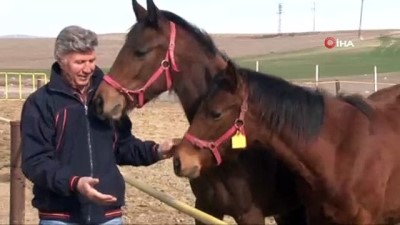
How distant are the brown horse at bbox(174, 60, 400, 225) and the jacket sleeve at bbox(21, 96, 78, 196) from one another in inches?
41.4

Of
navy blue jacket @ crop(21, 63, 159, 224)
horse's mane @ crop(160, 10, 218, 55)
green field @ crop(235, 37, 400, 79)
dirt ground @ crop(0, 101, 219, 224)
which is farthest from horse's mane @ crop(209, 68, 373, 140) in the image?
green field @ crop(235, 37, 400, 79)

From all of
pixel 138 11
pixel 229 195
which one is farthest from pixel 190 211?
pixel 138 11

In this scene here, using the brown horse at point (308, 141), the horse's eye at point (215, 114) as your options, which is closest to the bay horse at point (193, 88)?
the brown horse at point (308, 141)

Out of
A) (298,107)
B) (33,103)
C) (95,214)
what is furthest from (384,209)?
(33,103)

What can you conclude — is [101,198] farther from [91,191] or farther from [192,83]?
[192,83]

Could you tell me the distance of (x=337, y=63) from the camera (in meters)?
45.0

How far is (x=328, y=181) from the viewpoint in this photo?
15.4 feet

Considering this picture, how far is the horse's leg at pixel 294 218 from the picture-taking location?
17.8 ft

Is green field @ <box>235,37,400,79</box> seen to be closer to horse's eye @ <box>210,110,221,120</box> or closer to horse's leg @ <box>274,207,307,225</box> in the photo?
horse's leg @ <box>274,207,307,225</box>

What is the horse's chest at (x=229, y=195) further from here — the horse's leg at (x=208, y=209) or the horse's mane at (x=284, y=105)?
the horse's mane at (x=284, y=105)

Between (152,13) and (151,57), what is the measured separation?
290mm

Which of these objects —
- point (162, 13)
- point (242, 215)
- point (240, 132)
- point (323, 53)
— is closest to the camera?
point (240, 132)

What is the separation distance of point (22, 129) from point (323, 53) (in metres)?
52.6

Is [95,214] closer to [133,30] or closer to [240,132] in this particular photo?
[240,132]
